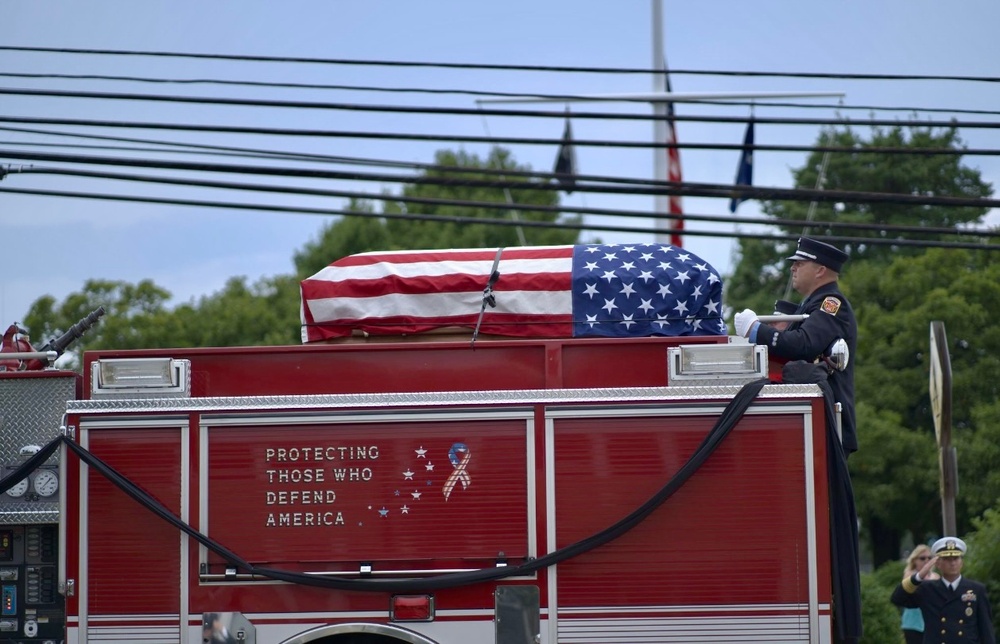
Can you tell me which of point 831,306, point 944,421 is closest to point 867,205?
point 944,421

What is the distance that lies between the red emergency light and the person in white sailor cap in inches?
163

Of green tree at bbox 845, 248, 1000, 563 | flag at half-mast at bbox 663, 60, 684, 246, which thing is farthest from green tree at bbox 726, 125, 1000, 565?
Answer: flag at half-mast at bbox 663, 60, 684, 246

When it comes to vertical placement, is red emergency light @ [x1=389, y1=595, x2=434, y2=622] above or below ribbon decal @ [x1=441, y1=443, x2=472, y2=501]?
below

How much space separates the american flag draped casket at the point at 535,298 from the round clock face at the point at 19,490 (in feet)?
5.98

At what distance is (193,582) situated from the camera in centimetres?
654

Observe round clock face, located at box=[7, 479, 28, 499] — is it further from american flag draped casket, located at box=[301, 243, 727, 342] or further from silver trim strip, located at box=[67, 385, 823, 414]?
american flag draped casket, located at box=[301, 243, 727, 342]

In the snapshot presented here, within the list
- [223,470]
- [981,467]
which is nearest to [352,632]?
[223,470]

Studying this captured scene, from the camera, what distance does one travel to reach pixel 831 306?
22.6 ft

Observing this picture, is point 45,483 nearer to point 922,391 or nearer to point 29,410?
point 29,410

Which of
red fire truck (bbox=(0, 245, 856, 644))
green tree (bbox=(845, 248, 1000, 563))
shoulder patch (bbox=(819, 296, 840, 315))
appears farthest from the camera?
green tree (bbox=(845, 248, 1000, 563))

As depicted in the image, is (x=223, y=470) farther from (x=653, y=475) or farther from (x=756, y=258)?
(x=756, y=258)

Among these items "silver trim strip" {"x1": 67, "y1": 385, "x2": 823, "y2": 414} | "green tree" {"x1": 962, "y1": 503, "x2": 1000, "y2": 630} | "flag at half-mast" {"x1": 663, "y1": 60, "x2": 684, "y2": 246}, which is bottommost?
"green tree" {"x1": 962, "y1": 503, "x2": 1000, "y2": 630}

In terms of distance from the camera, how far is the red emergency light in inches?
255

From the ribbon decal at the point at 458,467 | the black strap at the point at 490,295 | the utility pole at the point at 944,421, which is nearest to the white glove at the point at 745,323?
the black strap at the point at 490,295
